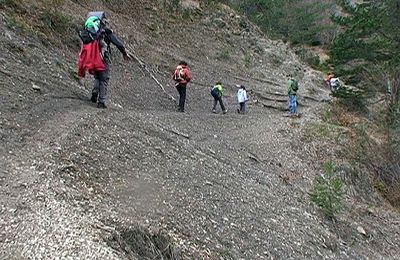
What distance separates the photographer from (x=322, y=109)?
909 inches

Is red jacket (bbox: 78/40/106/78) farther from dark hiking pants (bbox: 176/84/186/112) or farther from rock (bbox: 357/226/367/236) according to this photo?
rock (bbox: 357/226/367/236)

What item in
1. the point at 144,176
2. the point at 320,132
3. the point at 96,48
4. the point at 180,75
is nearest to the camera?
the point at 144,176

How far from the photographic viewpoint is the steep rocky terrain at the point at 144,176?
5.80 m

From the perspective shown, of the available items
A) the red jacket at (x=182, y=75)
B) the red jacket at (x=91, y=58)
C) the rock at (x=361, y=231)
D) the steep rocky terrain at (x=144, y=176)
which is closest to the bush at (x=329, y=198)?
the steep rocky terrain at (x=144, y=176)

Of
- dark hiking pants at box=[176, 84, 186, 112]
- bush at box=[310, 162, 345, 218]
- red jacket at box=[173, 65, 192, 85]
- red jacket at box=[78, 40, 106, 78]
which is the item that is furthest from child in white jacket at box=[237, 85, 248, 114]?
red jacket at box=[78, 40, 106, 78]

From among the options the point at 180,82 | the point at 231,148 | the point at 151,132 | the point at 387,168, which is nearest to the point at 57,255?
the point at 151,132

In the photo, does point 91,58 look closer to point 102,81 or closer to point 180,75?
point 102,81

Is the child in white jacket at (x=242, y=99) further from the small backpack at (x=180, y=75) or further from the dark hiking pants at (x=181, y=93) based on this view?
the small backpack at (x=180, y=75)

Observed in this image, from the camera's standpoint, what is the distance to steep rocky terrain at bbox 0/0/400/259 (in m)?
5.80

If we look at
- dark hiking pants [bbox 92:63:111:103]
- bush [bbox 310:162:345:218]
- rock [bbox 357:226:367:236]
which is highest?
dark hiking pants [bbox 92:63:111:103]

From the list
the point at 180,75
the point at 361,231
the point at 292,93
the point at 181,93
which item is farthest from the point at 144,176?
the point at 292,93

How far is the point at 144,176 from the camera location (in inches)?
309

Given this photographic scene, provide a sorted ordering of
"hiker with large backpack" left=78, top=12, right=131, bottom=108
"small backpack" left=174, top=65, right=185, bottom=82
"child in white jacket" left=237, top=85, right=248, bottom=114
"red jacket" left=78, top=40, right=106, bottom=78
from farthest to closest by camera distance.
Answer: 1. "child in white jacket" left=237, top=85, right=248, bottom=114
2. "small backpack" left=174, top=65, right=185, bottom=82
3. "red jacket" left=78, top=40, right=106, bottom=78
4. "hiker with large backpack" left=78, top=12, right=131, bottom=108

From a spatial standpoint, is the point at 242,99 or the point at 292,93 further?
the point at 292,93
